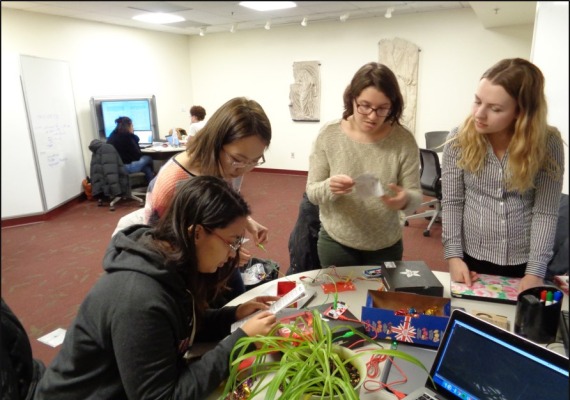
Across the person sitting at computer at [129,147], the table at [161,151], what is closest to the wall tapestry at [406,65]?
the table at [161,151]

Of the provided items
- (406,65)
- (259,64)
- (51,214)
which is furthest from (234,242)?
(51,214)

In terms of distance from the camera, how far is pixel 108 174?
1519 mm

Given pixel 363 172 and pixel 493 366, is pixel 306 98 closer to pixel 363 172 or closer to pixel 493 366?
pixel 363 172

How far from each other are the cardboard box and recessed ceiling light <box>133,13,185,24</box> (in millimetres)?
889

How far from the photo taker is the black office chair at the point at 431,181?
3.59m

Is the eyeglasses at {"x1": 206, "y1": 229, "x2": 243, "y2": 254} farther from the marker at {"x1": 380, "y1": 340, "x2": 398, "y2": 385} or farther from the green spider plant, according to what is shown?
the marker at {"x1": 380, "y1": 340, "x2": 398, "y2": 385}

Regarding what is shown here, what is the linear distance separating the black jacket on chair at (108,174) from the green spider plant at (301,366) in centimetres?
74

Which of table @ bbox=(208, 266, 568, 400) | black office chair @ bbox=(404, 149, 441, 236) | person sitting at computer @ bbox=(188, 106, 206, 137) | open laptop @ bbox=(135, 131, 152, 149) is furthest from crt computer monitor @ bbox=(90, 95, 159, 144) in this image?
black office chair @ bbox=(404, 149, 441, 236)

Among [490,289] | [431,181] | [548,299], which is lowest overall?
[431,181]

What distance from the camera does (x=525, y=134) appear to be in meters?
1.01

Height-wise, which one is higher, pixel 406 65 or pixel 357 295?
pixel 406 65

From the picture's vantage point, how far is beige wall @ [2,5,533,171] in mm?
841

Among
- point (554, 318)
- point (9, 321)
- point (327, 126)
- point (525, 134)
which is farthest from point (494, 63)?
point (9, 321)

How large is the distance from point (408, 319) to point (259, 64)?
4.19ft
